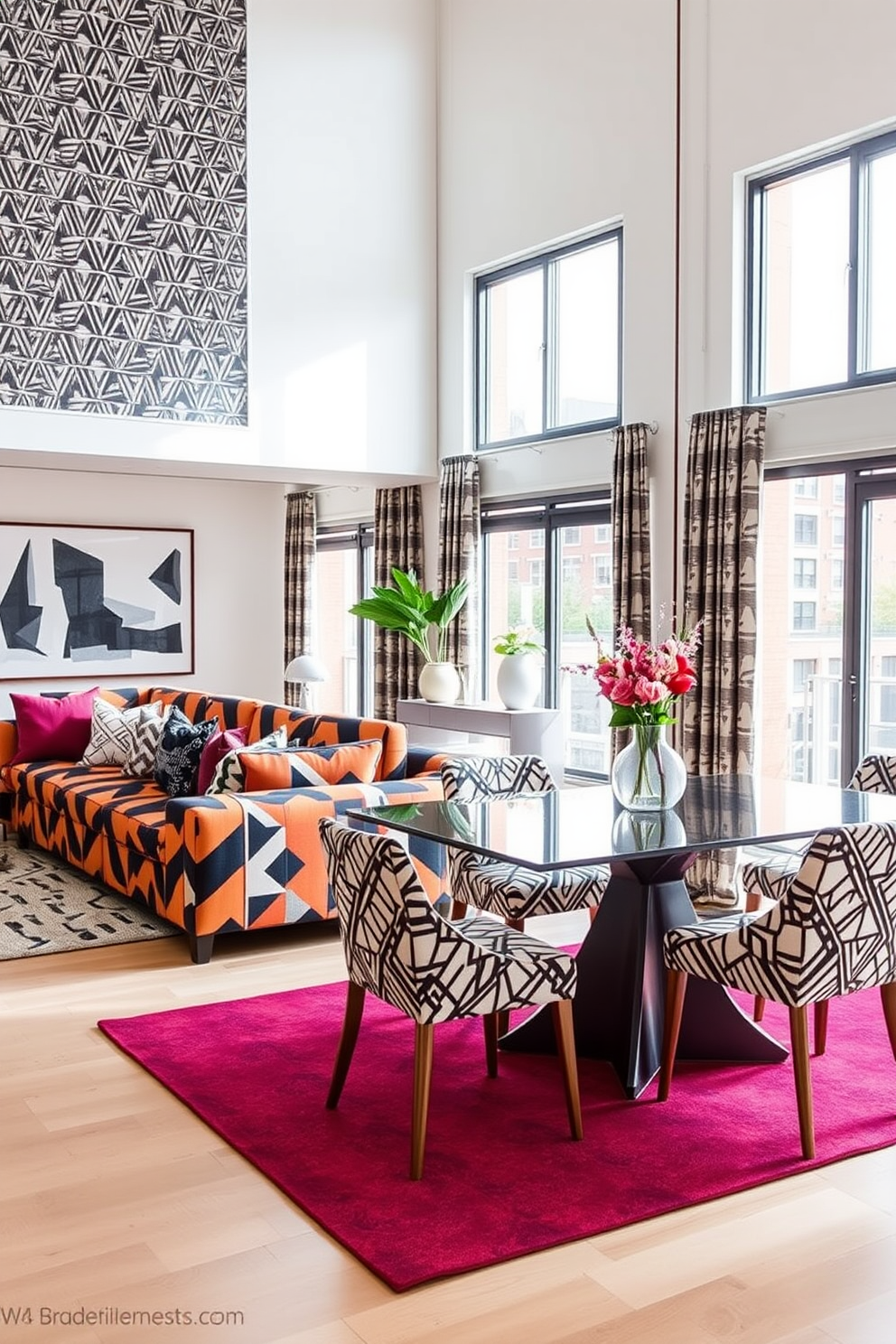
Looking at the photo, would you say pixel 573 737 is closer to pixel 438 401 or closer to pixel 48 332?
pixel 438 401

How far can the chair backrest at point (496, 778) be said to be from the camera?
464 centimetres

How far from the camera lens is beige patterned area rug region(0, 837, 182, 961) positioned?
527 cm

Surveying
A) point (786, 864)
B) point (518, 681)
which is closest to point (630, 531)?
point (518, 681)

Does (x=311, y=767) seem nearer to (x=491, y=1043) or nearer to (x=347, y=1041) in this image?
(x=491, y=1043)

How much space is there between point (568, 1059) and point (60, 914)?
3.09 metres

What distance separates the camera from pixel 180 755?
6.34m

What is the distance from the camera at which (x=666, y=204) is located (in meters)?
6.81

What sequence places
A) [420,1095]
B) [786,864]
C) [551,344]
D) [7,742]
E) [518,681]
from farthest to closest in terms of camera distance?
1. [551,344]
2. [7,742]
3. [518,681]
4. [786,864]
5. [420,1095]

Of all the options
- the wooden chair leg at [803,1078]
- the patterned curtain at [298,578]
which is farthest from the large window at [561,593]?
the wooden chair leg at [803,1078]

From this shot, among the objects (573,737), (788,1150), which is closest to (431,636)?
(573,737)

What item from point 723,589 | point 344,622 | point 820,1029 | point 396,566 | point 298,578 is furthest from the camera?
point 344,622

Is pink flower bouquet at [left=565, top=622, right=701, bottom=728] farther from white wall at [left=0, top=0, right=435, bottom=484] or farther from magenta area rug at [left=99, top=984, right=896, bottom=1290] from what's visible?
white wall at [left=0, top=0, right=435, bottom=484]

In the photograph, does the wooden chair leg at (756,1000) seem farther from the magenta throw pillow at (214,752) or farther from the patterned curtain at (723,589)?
the magenta throw pillow at (214,752)

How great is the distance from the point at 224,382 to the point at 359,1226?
19.7 feet
